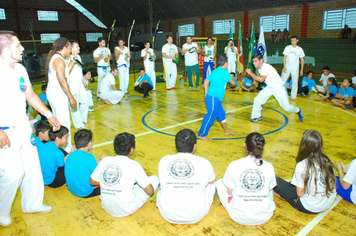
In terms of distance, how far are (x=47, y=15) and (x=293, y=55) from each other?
26.5 meters

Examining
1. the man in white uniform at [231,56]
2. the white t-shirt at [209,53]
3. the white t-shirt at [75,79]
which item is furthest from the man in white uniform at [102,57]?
the man in white uniform at [231,56]

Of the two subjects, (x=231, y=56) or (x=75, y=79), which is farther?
(x=231, y=56)

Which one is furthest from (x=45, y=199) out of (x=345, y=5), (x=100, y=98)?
(x=345, y=5)

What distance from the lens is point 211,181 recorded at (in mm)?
3107

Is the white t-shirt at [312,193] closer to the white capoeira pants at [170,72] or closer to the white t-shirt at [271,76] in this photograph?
the white t-shirt at [271,76]

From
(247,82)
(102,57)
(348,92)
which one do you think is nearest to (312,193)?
(348,92)

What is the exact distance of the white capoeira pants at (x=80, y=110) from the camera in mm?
6539

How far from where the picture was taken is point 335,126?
21.1 feet

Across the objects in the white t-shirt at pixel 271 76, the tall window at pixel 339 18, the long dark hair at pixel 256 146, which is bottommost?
the long dark hair at pixel 256 146

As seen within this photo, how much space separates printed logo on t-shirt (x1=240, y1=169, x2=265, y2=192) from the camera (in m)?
2.84

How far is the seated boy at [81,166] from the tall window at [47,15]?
28480 millimetres

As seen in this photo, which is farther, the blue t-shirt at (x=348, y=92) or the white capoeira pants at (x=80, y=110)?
the blue t-shirt at (x=348, y=92)

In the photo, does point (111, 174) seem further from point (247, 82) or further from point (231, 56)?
point (231, 56)

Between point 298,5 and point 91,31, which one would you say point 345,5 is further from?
point 91,31
